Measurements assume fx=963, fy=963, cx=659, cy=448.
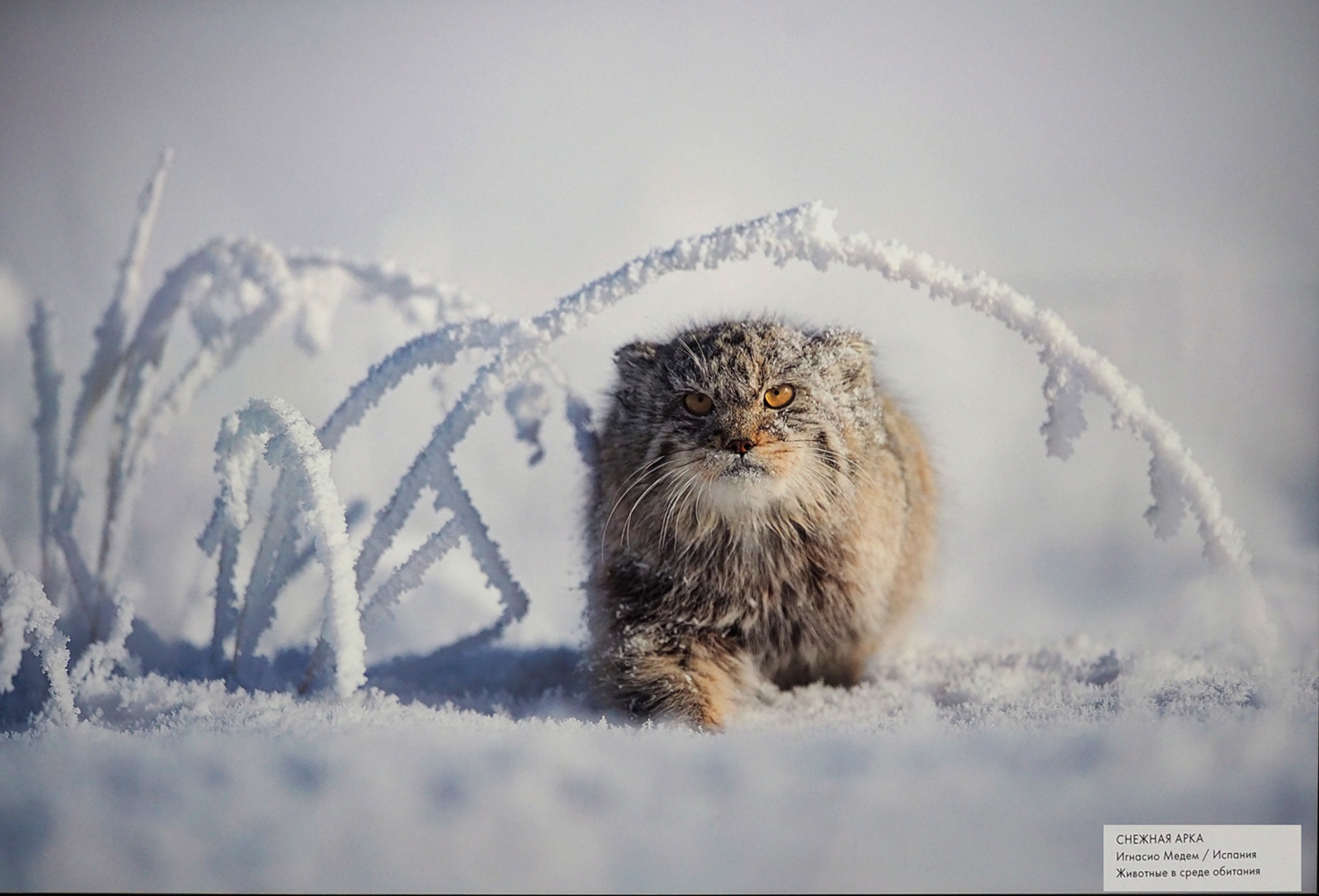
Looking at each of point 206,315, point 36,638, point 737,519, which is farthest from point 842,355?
point 36,638

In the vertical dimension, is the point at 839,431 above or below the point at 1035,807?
above

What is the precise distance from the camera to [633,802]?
1.27m

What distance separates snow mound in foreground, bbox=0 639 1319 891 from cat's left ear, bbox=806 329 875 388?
832 mm

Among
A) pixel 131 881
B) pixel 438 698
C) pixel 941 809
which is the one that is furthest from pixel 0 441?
pixel 941 809

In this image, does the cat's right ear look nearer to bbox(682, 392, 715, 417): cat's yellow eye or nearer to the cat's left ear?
bbox(682, 392, 715, 417): cat's yellow eye

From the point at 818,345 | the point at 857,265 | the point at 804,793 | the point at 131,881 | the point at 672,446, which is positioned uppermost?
the point at 857,265

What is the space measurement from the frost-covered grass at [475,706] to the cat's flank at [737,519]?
0.13m

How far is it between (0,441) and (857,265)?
7.41 feet

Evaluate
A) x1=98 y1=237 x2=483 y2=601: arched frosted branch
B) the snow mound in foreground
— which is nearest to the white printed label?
the snow mound in foreground

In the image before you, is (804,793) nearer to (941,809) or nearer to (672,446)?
(941,809)

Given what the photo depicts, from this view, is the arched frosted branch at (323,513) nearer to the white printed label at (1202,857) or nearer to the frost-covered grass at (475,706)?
the frost-covered grass at (475,706)

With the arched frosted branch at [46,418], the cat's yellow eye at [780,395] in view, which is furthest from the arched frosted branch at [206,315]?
the cat's yellow eye at [780,395]

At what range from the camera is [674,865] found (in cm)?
122

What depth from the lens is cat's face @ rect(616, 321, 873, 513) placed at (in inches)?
74.9
